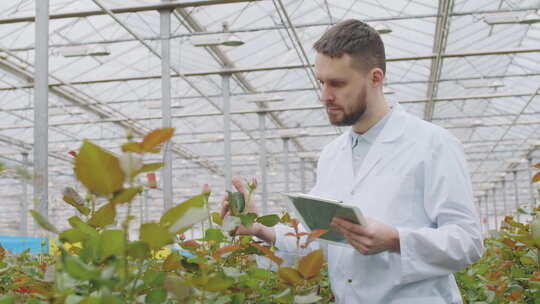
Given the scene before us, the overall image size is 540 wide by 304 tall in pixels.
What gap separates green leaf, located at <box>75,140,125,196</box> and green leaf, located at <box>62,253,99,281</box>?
0.32ft

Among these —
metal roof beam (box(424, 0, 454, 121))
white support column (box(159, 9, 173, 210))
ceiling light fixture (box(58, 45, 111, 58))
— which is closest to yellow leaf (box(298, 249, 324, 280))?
white support column (box(159, 9, 173, 210))

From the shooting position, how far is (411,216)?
1.74 m

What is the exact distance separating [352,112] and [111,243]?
1.12 meters

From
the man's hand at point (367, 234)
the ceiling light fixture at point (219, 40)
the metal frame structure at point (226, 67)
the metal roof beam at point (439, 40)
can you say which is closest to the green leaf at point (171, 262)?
the man's hand at point (367, 234)

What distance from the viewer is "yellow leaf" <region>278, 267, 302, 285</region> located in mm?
1068

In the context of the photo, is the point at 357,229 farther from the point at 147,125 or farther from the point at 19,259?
the point at 147,125

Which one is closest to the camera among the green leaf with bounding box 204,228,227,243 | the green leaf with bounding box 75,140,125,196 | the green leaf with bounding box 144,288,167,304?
the green leaf with bounding box 75,140,125,196

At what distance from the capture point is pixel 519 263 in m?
2.84

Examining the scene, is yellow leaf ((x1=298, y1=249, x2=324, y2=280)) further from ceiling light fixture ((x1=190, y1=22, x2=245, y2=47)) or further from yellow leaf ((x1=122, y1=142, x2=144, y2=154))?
ceiling light fixture ((x1=190, y1=22, x2=245, y2=47))

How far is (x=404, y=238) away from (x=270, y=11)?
12.1 metres

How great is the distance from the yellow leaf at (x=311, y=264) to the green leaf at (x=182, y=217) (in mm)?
288

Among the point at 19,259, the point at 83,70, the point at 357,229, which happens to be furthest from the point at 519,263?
the point at 83,70

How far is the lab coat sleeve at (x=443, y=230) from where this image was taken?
5.24 feet

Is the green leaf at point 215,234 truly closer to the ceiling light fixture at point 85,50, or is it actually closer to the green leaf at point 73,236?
the green leaf at point 73,236
